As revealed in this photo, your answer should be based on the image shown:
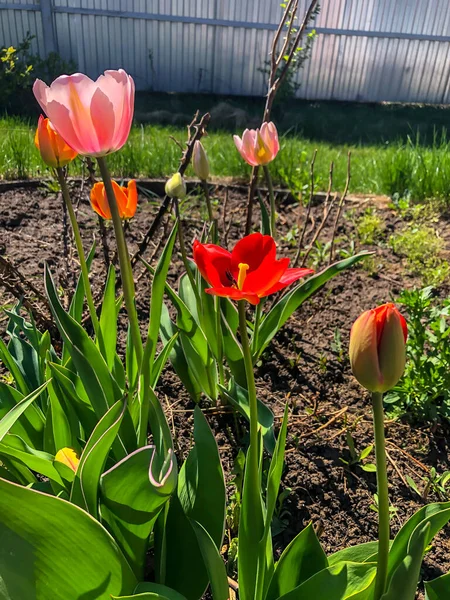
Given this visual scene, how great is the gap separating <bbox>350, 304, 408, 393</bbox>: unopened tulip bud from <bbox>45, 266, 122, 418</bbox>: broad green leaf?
0.52 metres

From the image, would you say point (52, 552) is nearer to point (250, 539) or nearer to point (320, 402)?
point (250, 539)

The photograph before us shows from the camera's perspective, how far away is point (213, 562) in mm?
778

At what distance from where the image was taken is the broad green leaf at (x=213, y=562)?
76 centimetres

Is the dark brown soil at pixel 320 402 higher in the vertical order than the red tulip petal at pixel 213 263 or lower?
lower

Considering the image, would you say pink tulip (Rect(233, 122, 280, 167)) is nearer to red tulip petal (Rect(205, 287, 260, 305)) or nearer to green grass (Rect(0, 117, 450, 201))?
red tulip petal (Rect(205, 287, 260, 305))

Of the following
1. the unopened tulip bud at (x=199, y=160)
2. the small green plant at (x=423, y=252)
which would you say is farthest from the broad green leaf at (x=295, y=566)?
the small green plant at (x=423, y=252)

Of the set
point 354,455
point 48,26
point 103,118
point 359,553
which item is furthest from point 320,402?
point 48,26

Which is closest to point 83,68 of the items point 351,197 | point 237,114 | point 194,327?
point 237,114

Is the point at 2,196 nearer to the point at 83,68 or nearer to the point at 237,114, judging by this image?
the point at 237,114

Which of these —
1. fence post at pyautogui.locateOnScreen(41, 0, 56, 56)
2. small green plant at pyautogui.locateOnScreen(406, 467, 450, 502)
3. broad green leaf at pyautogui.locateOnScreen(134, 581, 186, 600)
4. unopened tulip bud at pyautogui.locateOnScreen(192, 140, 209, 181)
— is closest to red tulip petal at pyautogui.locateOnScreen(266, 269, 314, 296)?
broad green leaf at pyautogui.locateOnScreen(134, 581, 186, 600)

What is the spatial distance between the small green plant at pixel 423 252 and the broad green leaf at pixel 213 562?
5.72 ft

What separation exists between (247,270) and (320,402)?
0.94 meters

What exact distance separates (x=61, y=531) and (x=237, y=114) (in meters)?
6.69

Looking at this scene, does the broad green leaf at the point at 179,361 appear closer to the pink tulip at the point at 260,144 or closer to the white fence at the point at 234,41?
the pink tulip at the point at 260,144
